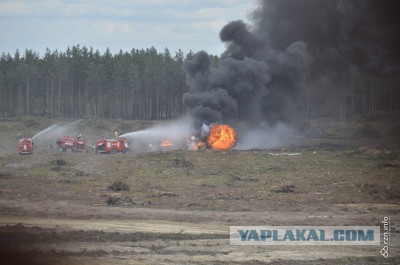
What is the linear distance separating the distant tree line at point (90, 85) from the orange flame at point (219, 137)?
51345 mm

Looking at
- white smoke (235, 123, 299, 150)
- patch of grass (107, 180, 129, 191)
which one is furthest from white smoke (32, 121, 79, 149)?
patch of grass (107, 180, 129, 191)

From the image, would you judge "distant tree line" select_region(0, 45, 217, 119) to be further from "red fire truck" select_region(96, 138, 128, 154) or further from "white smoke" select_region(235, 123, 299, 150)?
"red fire truck" select_region(96, 138, 128, 154)

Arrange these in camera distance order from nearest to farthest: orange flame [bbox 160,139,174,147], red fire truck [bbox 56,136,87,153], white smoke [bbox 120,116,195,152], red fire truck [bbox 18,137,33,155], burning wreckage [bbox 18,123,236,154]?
burning wreckage [bbox 18,123,236,154]
red fire truck [bbox 18,137,33,155]
red fire truck [bbox 56,136,87,153]
orange flame [bbox 160,139,174,147]
white smoke [bbox 120,116,195,152]

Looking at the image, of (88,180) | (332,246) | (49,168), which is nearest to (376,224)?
(332,246)

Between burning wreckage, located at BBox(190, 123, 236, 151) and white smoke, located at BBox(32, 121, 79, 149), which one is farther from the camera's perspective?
white smoke, located at BBox(32, 121, 79, 149)

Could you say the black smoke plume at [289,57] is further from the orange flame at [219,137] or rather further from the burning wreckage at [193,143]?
the orange flame at [219,137]

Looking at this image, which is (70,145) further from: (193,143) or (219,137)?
(219,137)

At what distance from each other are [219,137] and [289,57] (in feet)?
50.8

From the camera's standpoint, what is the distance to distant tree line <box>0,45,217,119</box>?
9881cm

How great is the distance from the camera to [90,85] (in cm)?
10938

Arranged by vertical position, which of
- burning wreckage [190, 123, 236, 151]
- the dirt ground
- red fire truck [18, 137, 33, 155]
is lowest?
the dirt ground

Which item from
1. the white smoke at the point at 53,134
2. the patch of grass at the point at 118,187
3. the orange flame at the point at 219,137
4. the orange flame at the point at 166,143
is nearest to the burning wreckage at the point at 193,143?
the orange flame at the point at 219,137

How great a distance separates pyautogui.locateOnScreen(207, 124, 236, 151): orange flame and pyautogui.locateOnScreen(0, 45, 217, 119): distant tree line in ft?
168

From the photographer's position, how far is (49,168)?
43.5 m
